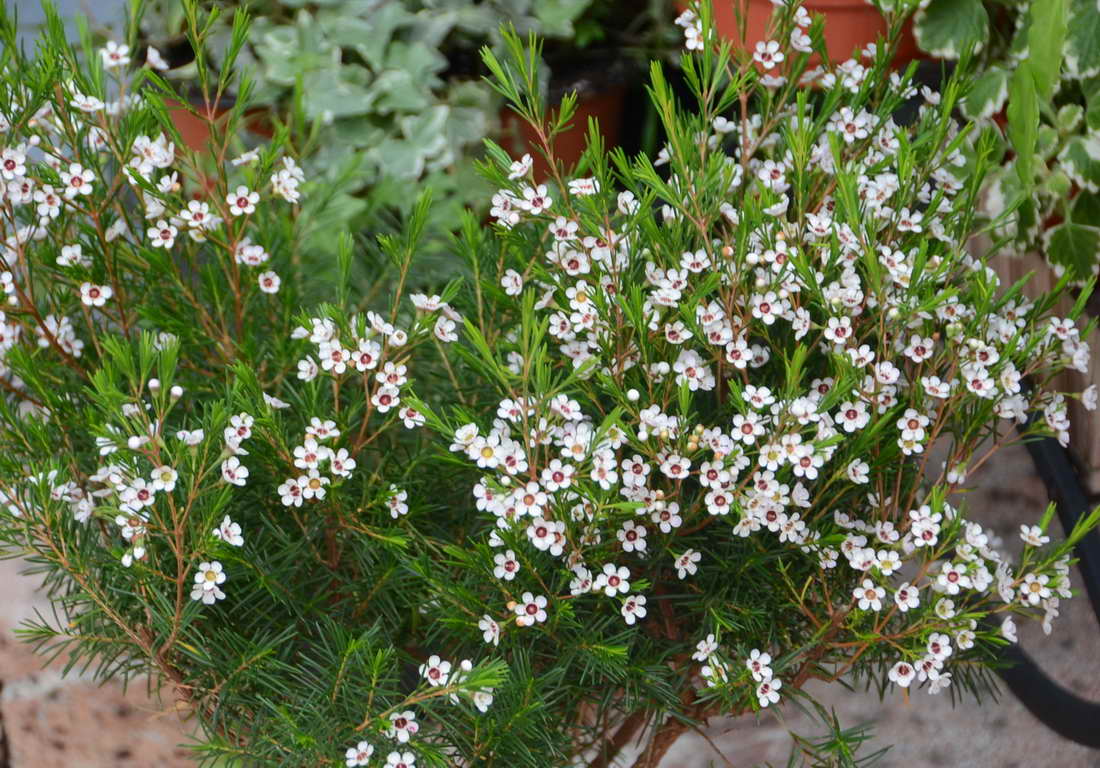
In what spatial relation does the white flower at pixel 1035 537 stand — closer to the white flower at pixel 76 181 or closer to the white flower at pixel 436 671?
the white flower at pixel 436 671

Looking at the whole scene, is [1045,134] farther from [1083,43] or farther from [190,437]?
[190,437]

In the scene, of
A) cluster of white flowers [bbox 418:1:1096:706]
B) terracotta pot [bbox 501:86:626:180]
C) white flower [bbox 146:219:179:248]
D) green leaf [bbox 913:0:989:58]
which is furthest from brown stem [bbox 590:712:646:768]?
terracotta pot [bbox 501:86:626:180]

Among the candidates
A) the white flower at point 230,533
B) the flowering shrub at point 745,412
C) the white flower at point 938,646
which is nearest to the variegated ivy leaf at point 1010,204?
the flowering shrub at point 745,412

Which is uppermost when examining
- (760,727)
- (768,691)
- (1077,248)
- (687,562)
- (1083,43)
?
(1083,43)

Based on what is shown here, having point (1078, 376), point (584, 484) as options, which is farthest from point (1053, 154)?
point (584, 484)

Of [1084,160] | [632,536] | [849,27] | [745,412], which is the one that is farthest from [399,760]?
[849,27]

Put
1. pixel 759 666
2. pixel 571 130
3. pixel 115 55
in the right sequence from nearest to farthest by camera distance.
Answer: pixel 759 666, pixel 115 55, pixel 571 130
